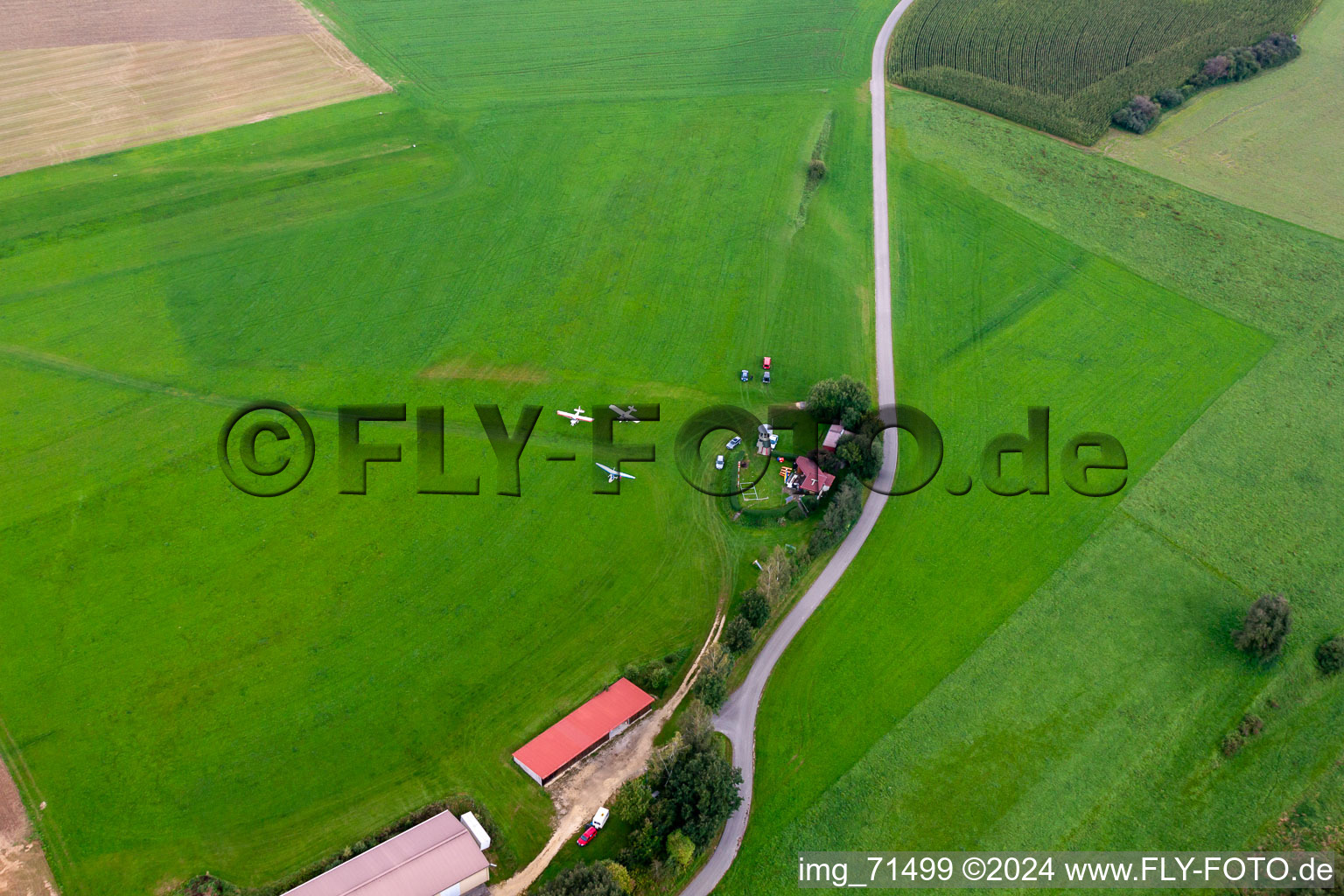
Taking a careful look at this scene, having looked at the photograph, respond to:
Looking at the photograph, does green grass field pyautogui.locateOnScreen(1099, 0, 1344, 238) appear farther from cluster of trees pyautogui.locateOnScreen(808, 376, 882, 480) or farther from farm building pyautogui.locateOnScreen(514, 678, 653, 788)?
farm building pyautogui.locateOnScreen(514, 678, 653, 788)

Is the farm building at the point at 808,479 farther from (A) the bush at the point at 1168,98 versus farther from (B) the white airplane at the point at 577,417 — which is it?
(A) the bush at the point at 1168,98

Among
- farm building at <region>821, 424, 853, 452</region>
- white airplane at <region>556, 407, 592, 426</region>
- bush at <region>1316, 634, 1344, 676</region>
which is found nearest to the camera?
bush at <region>1316, 634, 1344, 676</region>

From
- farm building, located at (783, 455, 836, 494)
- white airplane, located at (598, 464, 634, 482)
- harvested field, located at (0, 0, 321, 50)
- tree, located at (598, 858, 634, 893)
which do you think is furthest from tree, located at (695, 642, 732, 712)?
harvested field, located at (0, 0, 321, 50)

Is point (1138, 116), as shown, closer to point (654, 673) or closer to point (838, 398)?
point (838, 398)

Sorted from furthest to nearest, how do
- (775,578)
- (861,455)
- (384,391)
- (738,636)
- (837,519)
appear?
(384,391) → (861,455) → (837,519) → (775,578) → (738,636)

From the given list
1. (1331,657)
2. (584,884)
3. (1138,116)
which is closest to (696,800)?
(584,884)

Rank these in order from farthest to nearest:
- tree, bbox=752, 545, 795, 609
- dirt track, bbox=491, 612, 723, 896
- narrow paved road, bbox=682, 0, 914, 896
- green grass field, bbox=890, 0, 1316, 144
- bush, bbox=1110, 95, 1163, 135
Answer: green grass field, bbox=890, 0, 1316, 144 → bush, bbox=1110, 95, 1163, 135 → tree, bbox=752, 545, 795, 609 → narrow paved road, bbox=682, 0, 914, 896 → dirt track, bbox=491, 612, 723, 896
